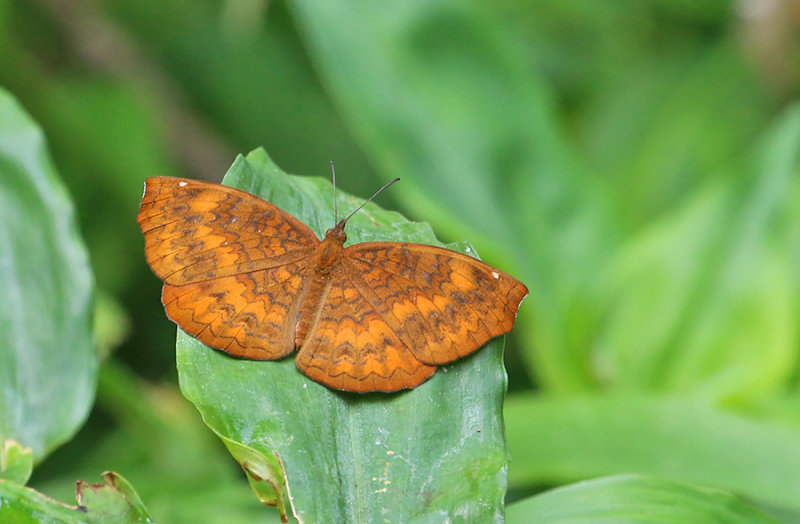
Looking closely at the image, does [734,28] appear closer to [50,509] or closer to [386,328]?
[386,328]

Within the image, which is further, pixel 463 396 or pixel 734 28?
pixel 734 28

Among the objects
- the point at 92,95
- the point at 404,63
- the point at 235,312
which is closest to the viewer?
the point at 235,312

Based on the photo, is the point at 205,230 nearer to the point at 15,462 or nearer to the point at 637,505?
the point at 15,462

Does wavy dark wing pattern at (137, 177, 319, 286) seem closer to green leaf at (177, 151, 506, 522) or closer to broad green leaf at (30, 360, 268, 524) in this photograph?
green leaf at (177, 151, 506, 522)

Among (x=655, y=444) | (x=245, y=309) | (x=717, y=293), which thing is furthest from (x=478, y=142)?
(x=245, y=309)

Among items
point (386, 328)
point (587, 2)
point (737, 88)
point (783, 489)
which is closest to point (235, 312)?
point (386, 328)

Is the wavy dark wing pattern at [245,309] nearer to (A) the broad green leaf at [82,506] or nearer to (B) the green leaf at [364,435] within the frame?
(B) the green leaf at [364,435]

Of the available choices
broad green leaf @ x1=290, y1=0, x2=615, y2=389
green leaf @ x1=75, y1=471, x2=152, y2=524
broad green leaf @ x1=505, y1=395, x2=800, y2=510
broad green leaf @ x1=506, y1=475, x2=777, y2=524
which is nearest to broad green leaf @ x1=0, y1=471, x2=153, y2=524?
green leaf @ x1=75, y1=471, x2=152, y2=524
